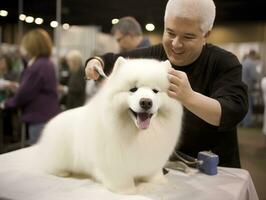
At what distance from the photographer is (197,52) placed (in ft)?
4.56

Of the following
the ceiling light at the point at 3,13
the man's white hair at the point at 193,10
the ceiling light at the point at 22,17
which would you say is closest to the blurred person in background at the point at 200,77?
the man's white hair at the point at 193,10

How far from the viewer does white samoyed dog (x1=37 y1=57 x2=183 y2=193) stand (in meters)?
1.01

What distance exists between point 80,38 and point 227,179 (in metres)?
4.32

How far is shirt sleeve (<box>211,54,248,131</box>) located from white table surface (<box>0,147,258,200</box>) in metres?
0.21

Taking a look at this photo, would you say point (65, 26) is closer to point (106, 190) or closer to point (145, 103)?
point (106, 190)

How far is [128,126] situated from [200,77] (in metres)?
0.50

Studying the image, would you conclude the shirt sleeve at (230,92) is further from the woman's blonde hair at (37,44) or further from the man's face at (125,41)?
the woman's blonde hair at (37,44)

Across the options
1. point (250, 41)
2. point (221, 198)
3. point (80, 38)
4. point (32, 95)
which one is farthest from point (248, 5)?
point (221, 198)

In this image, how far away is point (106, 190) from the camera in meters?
1.13

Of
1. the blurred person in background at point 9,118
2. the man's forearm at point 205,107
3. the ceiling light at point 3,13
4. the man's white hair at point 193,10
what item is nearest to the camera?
the man's forearm at point 205,107

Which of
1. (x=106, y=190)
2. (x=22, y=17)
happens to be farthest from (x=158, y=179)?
(x=22, y=17)

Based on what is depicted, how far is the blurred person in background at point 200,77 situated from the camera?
1.10 metres

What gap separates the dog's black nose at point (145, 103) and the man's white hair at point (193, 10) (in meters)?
0.38

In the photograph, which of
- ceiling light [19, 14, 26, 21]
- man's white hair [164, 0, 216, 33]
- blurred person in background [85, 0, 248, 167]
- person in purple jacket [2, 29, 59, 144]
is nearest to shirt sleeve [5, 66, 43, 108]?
person in purple jacket [2, 29, 59, 144]
